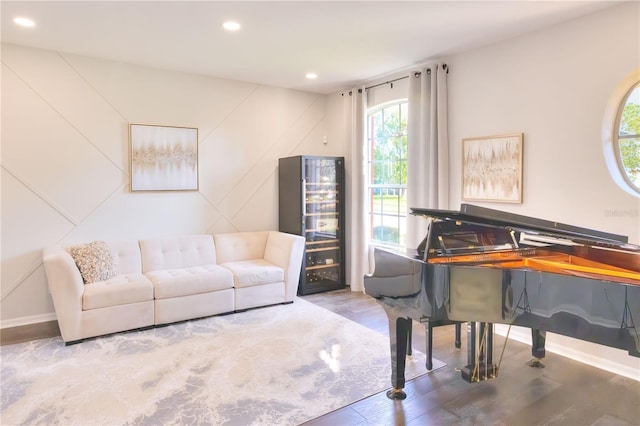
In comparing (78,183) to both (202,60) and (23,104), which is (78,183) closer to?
(23,104)

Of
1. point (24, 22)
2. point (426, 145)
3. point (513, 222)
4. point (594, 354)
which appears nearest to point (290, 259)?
point (426, 145)

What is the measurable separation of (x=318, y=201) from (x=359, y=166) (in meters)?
0.73

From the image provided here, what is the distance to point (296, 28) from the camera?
354 cm

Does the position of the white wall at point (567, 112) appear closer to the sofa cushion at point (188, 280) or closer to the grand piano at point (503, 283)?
the grand piano at point (503, 283)

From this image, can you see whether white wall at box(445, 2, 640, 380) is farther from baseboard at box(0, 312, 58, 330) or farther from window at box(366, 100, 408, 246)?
baseboard at box(0, 312, 58, 330)

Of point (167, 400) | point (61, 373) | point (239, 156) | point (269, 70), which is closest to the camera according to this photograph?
point (167, 400)

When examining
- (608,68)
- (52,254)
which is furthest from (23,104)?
(608,68)

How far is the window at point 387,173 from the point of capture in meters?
5.15

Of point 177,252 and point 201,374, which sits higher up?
point 177,252

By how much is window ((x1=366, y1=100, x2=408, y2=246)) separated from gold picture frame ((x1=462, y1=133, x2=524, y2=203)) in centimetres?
105

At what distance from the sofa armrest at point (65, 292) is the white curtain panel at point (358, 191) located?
3248 millimetres

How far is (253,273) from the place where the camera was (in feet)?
15.1

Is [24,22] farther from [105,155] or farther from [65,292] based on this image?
[65,292]

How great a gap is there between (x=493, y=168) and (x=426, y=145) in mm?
836
